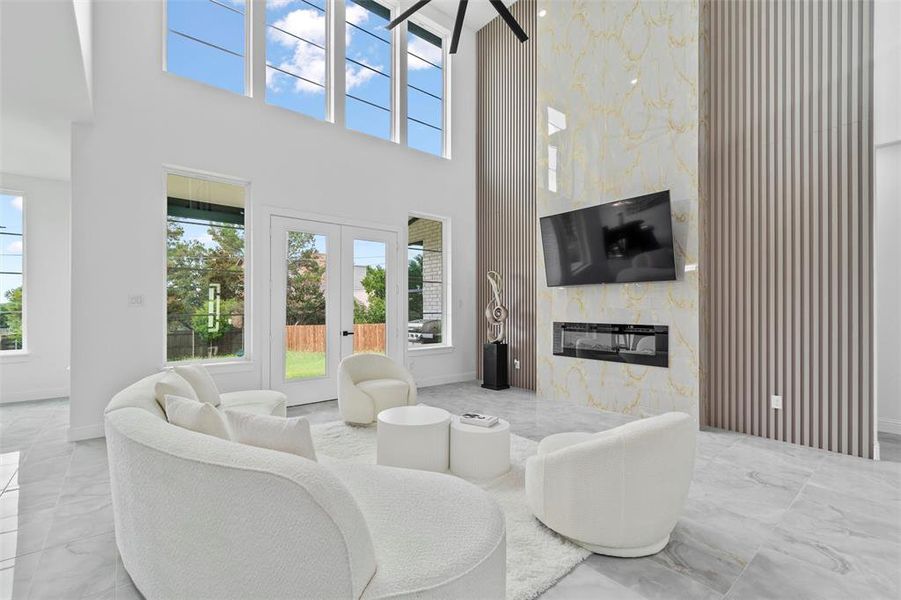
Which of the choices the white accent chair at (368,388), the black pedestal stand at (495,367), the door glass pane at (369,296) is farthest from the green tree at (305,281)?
the black pedestal stand at (495,367)

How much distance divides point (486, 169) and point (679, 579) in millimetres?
5981

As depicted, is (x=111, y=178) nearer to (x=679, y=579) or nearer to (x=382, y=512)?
(x=382, y=512)

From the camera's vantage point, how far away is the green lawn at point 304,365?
16.7 feet

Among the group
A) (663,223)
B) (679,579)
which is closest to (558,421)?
(663,223)

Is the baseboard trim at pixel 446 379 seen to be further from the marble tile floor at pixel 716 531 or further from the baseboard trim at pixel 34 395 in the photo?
the baseboard trim at pixel 34 395

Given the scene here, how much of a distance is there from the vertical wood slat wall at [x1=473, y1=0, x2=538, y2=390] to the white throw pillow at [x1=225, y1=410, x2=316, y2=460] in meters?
4.73

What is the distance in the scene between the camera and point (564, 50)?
5.34 meters

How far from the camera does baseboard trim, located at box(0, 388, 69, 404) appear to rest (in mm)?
5235

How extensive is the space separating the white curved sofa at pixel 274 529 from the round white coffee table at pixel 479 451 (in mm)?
1271

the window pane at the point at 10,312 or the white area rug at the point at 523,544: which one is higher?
the window pane at the point at 10,312

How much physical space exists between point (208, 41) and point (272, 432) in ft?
16.1

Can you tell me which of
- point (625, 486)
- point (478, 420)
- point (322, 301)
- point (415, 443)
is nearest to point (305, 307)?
point (322, 301)

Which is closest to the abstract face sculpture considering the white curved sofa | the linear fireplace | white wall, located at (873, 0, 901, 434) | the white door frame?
the linear fireplace

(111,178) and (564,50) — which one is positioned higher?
(564,50)
